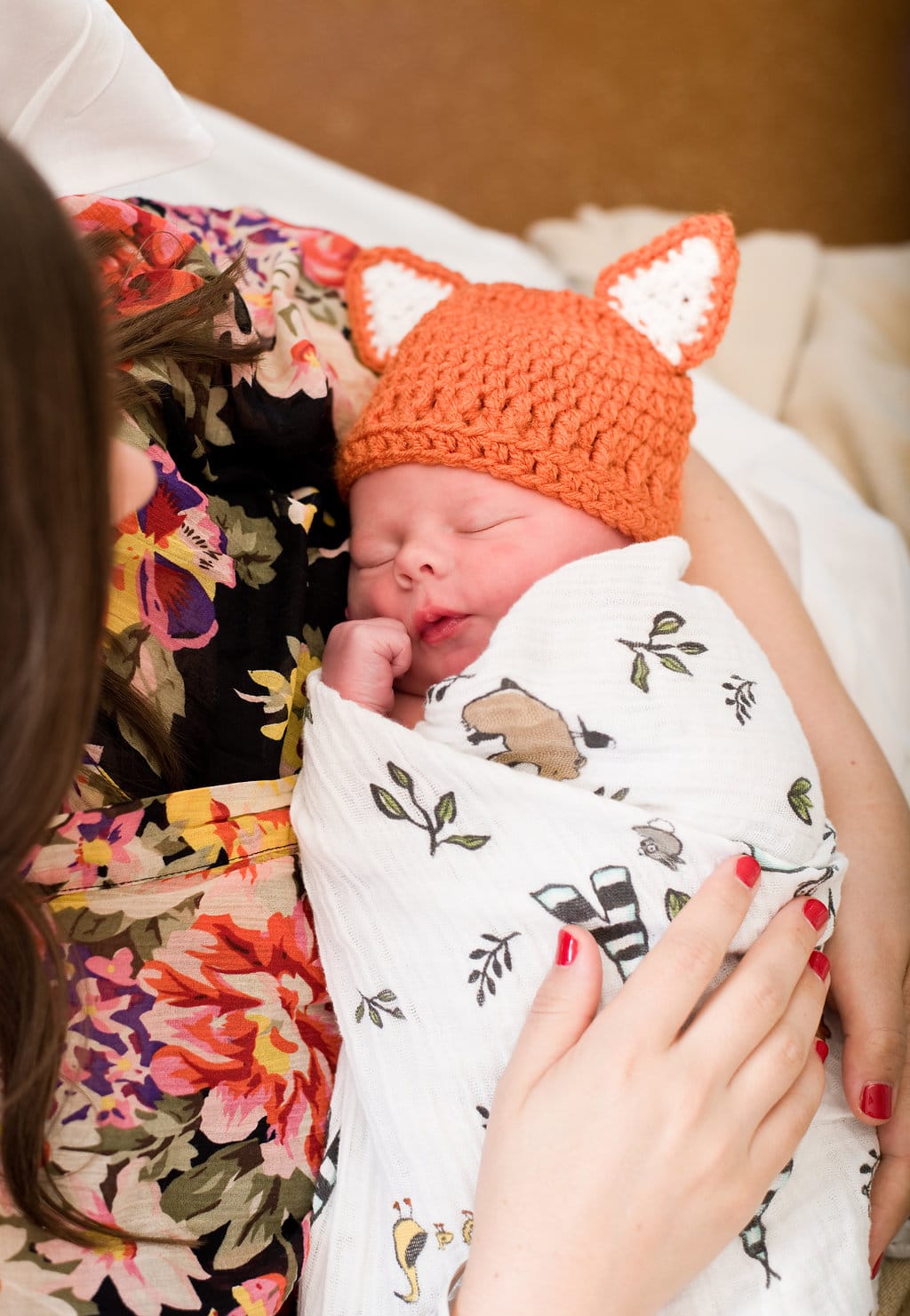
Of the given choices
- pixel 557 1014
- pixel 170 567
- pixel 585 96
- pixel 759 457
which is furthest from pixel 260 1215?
pixel 585 96

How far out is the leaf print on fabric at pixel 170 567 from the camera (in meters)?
0.80

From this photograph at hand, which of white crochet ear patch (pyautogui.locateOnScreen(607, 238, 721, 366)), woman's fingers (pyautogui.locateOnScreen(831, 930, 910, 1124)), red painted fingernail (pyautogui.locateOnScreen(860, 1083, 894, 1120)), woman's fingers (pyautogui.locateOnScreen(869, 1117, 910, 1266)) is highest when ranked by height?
white crochet ear patch (pyautogui.locateOnScreen(607, 238, 721, 366))

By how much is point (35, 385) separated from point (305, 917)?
1.59 feet

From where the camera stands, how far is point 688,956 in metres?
0.70

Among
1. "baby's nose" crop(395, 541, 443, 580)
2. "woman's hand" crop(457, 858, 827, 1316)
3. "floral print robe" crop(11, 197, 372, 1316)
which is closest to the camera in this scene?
"woman's hand" crop(457, 858, 827, 1316)

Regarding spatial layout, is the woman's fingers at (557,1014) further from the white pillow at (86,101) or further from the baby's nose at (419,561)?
the white pillow at (86,101)

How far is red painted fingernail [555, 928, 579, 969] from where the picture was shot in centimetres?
72

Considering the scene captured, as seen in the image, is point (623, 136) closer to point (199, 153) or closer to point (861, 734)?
point (199, 153)

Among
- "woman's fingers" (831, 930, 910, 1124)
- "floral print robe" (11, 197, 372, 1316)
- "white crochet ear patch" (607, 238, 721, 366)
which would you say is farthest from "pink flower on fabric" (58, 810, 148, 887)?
"white crochet ear patch" (607, 238, 721, 366)

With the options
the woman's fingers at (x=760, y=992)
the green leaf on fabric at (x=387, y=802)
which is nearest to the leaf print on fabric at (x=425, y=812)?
the green leaf on fabric at (x=387, y=802)

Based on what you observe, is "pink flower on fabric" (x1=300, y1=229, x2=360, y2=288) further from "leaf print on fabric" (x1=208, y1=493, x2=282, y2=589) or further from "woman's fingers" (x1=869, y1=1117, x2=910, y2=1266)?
"woman's fingers" (x1=869, y1=1117, x2=910, y2=1266)

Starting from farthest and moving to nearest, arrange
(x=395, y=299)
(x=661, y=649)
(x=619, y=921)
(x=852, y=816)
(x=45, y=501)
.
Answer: (x=395, y=299), (x=852, y=816), (x=661, y=649), (x=619, y=921), (x=45, y=501)

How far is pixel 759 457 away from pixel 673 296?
0.37 m

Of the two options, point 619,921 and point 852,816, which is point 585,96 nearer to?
point 852,816
